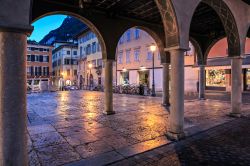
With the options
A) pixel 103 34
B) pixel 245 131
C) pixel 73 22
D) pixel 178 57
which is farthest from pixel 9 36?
pixel 73 22

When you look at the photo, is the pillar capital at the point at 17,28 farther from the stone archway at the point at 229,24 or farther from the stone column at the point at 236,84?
the stone column at the point at 236,84

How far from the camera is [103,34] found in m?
8.89

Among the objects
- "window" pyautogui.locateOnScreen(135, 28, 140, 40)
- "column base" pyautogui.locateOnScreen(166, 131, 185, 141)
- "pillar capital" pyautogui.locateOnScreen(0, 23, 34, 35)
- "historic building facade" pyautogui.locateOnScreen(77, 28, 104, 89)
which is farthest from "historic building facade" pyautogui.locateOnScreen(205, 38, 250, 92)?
"pillar capital" pyautogui.locateOnScreen(0, 23, 34, 35)

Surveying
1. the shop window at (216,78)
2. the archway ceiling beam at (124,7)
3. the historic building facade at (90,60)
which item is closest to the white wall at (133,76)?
the historic building facade at (90,60)

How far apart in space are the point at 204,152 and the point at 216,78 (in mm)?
21849

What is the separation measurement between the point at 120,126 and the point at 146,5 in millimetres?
5146

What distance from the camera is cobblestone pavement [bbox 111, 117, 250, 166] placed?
13.8ft

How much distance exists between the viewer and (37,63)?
45.1 m

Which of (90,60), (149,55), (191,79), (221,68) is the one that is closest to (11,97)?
(221,68)

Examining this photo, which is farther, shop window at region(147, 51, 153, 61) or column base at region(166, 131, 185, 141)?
shop window at region(147, 51, 153, 61)

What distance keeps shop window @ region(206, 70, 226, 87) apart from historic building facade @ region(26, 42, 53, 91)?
33455 millimetres

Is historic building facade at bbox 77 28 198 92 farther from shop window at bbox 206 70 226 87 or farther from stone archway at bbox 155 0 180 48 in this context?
stone archway at bbox 155 0 180 48

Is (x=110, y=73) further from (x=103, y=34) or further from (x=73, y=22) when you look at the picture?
(x=73, y=22)

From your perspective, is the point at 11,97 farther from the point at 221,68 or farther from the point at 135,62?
the point at 135,62
